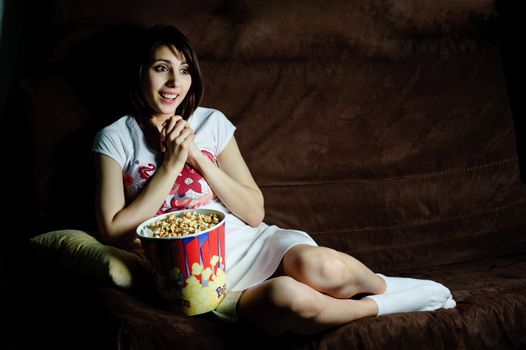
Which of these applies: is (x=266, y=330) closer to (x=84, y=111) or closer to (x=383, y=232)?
(x=383, y=232)

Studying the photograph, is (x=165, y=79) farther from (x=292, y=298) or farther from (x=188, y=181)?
(x=292, y=298)

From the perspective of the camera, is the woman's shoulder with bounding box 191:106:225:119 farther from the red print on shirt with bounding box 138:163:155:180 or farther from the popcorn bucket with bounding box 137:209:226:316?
the popcorn bucket with bounding box 137:209:226:316

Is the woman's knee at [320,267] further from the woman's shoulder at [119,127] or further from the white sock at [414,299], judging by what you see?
the woman's shoulder at [119,127]

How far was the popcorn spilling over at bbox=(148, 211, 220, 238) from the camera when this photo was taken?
122cm

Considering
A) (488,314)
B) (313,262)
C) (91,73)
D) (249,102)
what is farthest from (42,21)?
(488,314)

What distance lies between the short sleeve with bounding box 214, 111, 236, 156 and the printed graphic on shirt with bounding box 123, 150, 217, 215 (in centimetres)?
14

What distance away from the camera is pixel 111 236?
56.4 inches

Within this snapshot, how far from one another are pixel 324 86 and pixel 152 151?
64cm

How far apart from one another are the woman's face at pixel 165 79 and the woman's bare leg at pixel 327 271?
0.55 meters

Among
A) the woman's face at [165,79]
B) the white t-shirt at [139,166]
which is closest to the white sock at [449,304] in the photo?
Result: the white t-shirt at [139,166]

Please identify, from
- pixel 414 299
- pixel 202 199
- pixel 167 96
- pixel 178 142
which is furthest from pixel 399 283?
pixel 167 96

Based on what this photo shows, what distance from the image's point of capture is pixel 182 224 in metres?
1.25

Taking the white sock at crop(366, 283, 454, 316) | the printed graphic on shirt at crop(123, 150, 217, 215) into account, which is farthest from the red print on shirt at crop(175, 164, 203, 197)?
the white sock at crop(366, 283, 454, 316)

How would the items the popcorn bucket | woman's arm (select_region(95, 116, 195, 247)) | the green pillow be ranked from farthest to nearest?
woman's arm (select_region(95, 116, 195, 247))
the green pillow
the popcorn bucket
